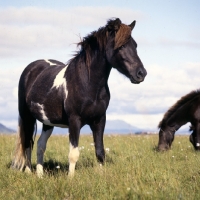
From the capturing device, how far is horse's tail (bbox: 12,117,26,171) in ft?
27.7

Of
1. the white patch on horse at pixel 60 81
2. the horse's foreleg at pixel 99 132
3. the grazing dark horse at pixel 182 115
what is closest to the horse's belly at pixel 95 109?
the horse's foreleg at pixel 99 132

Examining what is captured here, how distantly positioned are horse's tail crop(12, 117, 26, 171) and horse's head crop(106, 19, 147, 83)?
119 inches

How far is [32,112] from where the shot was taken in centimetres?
820

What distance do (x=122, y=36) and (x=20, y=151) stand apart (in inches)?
138

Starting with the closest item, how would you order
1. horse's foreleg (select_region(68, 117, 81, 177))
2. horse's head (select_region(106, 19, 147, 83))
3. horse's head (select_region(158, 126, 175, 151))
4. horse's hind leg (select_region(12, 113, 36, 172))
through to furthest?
1. horse's head (select_region(106, 19, 147, 83))
2. horse's foreleg (select_region(68, 117, 81, 177))
3. horse's hind leg (select_region(12, 113, 36, 172))
4. horse's head (select_region(158, 126, 175, 151))

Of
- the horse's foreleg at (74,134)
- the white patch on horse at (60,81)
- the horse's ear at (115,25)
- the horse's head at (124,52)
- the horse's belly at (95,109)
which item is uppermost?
the horse's ear at (115,25)

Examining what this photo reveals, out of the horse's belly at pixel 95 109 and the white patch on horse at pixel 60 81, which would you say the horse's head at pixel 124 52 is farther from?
the white patch on horse at pixel 60 81

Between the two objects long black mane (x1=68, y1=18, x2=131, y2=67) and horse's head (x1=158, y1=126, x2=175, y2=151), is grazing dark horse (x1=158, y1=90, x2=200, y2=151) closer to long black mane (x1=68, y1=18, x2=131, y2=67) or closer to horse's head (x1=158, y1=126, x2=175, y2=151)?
horse's head (x1=158, y1=126, x2=175, y2=151)

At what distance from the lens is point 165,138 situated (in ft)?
40.0

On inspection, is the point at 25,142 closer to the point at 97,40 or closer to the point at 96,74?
the point at 96,74

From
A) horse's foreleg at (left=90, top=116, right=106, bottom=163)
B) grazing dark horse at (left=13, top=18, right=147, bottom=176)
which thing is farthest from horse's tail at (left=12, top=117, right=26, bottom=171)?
horse's foreleg at (left=90, top=116, right=106, bottom=163)

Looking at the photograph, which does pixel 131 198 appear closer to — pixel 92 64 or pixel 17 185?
pixel 17 185

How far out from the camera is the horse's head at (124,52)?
6531mm

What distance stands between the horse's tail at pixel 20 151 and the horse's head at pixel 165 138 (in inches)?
164
